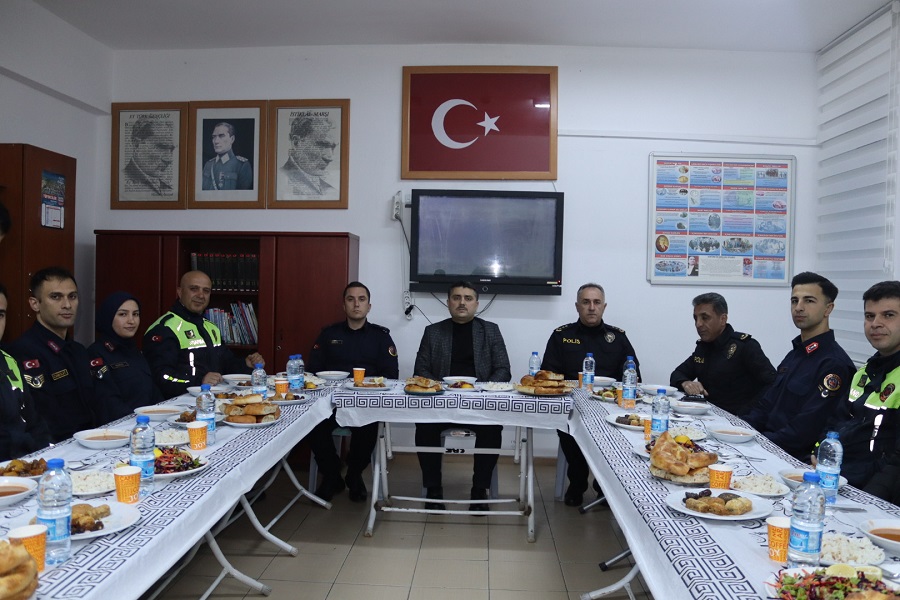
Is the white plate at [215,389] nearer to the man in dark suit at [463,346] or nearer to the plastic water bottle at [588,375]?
the man in dark suit at [463,346]

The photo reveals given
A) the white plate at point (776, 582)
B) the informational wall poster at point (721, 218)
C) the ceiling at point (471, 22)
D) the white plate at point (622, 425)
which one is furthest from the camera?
the informational wall poster at point (721, 218)

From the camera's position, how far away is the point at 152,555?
57.1 inches

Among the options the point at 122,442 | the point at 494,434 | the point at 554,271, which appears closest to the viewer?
the point at 122,442

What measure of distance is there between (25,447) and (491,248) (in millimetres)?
3223

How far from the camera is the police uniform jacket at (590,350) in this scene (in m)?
4.36

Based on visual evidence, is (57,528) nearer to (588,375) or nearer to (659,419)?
(659,419)

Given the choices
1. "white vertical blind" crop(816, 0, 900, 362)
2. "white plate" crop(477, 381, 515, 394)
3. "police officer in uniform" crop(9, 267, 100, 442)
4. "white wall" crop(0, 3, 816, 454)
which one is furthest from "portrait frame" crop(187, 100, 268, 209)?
"white vertical blind" crop(816, 0, 900, 362)

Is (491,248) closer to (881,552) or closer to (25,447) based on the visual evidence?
(25,447)

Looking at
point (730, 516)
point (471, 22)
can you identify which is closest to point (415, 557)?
point (730, 516)

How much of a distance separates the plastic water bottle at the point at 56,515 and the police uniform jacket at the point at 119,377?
185cm

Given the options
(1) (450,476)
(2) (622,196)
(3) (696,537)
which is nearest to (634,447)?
(3) (696,537)

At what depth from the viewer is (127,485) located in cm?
165

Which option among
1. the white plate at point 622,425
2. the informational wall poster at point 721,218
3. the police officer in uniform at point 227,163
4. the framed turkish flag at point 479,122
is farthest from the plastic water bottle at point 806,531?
the police officer in uniform at point 227,163

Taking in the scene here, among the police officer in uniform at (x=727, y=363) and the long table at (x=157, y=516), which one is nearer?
the long table at (x=157, y=516)
